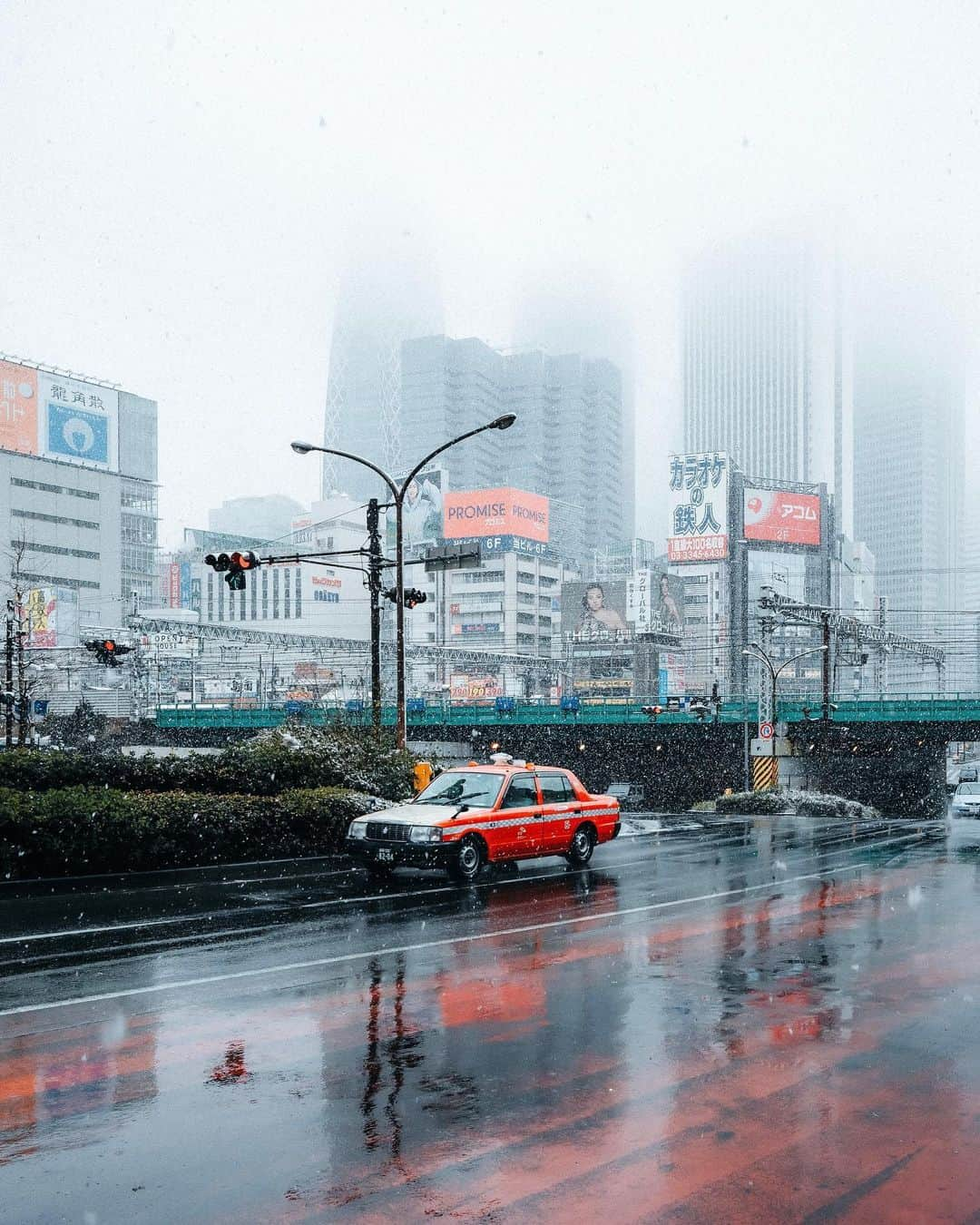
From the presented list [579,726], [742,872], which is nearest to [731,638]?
[579,726]

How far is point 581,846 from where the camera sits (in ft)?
64.2

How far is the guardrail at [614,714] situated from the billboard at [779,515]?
68.2m

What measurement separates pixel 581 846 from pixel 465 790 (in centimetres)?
246

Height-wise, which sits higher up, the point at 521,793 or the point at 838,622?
the point at 838,622

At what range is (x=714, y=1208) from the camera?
552cm

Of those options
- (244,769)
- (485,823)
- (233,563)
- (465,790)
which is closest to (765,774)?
(233,563)

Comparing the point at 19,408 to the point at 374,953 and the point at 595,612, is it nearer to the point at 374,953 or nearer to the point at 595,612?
the point at 595,612

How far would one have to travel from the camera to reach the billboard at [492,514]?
161 metres

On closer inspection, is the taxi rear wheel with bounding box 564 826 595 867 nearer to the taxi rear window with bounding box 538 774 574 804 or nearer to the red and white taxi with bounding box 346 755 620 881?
the red and white taxi with bounding box 346 755 620 881

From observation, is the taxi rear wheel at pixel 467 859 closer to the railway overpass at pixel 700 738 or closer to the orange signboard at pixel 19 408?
the railway overpass at pixel 700 738

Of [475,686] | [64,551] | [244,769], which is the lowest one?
[475,686]

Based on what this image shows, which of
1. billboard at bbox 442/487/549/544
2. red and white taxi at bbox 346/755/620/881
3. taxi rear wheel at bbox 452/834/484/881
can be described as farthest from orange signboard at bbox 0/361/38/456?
taxi rear wheel at bbox 452/834/484/881

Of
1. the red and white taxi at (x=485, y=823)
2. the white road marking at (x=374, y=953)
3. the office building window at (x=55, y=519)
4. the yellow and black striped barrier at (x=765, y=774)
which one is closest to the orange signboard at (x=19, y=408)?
the office building window at (x=55, y=519)

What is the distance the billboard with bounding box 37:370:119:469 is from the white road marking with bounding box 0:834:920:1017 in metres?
132
